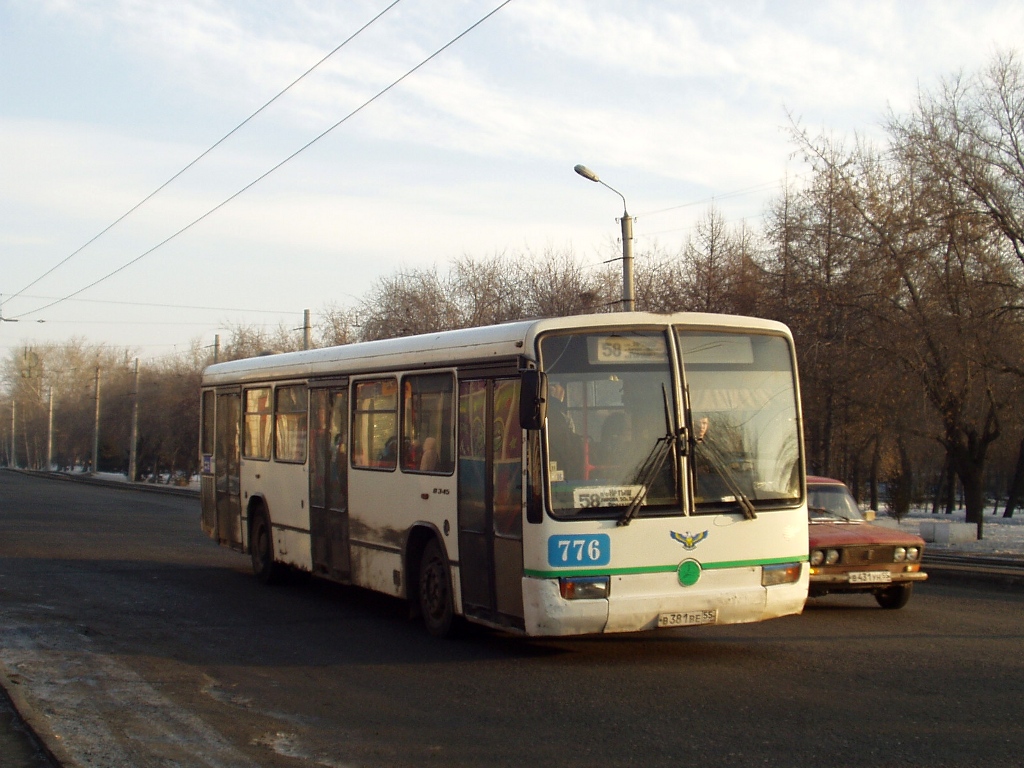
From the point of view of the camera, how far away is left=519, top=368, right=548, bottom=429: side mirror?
8.14 metres

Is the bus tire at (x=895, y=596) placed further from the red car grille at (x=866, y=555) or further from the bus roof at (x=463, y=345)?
the bus roof at (x=463, y=345)

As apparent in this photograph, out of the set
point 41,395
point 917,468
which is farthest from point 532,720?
point 41,395

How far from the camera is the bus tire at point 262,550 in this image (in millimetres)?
14266

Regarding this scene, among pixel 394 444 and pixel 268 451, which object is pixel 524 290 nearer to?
pixel 268 451

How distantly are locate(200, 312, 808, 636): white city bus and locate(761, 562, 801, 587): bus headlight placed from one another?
0.5 inches

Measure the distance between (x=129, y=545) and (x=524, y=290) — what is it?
110ft

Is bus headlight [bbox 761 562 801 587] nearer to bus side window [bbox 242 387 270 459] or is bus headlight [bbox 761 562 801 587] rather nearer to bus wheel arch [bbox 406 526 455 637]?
bus wheel arch [bbox 406 526 455 637]

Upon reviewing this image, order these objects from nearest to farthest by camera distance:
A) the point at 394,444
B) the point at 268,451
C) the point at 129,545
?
the point at 394,444, the point at 268,451, the point at 129,545

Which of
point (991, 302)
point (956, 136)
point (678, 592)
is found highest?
point (956, 136)

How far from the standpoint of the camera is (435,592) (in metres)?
10.2

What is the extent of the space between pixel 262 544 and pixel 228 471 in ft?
5.65

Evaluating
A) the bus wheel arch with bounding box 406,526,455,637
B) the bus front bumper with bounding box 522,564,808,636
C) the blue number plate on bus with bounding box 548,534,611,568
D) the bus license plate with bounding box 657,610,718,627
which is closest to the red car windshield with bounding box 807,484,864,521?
the bus front bumper with bounding box 522,564,808,636

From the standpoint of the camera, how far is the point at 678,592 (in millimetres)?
8539

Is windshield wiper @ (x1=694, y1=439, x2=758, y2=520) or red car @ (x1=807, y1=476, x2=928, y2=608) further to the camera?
red car @ (x1=807, y1=476, x2=928, y2=608)
